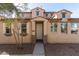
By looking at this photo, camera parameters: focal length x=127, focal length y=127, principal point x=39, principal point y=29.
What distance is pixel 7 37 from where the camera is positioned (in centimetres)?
462

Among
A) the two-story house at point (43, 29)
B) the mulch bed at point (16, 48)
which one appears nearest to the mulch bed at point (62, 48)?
the two-story house at point (43, 29)

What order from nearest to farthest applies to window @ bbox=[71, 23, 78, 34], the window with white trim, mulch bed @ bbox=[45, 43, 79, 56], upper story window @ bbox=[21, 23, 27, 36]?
mulch bed @ bbox=[45, 43, 79, 56], window @ bbox=[71, 23, 78, 34], the window with white trim, upper story window @ bbox=[21, 23, 27, 36]

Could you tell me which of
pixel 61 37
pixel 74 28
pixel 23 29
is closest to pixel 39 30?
pixel 23 29

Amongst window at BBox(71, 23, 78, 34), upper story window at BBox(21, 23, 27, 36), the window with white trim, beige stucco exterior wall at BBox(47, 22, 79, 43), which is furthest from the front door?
window at BBox(71, 23, 78, 34)

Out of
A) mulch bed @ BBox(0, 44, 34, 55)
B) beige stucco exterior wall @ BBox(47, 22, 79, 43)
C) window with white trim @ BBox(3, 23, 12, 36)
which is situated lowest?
mulch bed @ BBox(0, 44, 34, 55)

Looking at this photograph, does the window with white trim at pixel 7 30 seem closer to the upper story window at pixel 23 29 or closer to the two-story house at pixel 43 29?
the two-story house at pixel 43 29

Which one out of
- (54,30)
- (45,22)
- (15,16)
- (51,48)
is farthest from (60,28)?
(15,16)

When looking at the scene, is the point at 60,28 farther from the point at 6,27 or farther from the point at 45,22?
the point at 6,27

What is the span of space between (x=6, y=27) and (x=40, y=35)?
1.34m

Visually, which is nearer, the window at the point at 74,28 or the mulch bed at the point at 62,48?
the mulch bed at the point at 62,48

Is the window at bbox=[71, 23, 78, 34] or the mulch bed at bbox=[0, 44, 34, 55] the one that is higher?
the window at bbox=[71, 23, 78, 34]

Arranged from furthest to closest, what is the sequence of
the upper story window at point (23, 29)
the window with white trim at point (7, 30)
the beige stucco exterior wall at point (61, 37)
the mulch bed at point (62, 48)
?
1. the upper story window at point (23, 29)
2. the window with white trim at point (7, 30)
3. the beige stucco exterior wall at point (61, 37)
4. the mulch bed at point (62, 48)

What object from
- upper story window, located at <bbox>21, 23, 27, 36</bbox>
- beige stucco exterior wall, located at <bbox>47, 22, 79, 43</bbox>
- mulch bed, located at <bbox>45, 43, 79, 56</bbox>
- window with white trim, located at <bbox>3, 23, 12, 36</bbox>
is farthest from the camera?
upper story window, located at <bbox>21, 23, 27, 36</bbox>

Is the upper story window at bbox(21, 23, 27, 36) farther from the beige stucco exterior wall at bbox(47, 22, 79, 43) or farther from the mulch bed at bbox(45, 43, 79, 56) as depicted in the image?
the mulch bed at bbox(45, 43, 79, 56)
